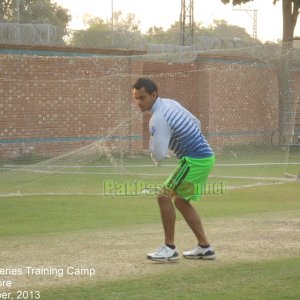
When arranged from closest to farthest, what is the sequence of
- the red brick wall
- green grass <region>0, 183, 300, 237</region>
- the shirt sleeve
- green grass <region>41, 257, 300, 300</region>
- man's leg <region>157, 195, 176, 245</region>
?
green grass <region>41, 257, 300, 300</region> < the shirt sleeve < man's leg <region>157, 195, 176, 245</region> < green grass <region>0, 183, 300, 237</region> < the red brick wall

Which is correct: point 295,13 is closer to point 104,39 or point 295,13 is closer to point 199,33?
point 104,39

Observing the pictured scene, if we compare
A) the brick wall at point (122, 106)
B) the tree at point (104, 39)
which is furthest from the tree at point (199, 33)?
the brick wall at point (122, 106)

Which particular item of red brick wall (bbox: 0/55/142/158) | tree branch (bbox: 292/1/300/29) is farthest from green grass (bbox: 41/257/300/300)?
tree branch (bbox: 292/1/300/29)

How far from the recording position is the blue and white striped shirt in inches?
365

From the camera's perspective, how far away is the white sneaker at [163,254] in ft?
30.5

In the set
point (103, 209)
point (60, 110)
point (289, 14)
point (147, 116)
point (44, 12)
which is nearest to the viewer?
point (103, 209)

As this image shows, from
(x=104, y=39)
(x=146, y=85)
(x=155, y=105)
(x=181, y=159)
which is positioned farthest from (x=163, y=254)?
(x=104, y=39)

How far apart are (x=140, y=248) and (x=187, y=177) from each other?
1.17 meters

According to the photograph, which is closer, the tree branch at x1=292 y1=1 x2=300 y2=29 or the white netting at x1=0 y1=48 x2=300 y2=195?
the white netting at x1=0 y1=48 x2=300 y2=195

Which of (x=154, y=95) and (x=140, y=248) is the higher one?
(x=154, y=95)

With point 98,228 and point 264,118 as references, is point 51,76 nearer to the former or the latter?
point 264,118

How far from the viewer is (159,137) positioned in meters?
9.28

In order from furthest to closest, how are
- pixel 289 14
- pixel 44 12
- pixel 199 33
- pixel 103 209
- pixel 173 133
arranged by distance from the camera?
1. pixel 199 33
2. pixel 44 12
3. pixel 289 14
4. pixel 103 209
5. pixel 173 133

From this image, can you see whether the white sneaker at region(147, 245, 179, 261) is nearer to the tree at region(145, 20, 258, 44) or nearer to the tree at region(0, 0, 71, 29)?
the tree at region(145, 20, 258, 44)
